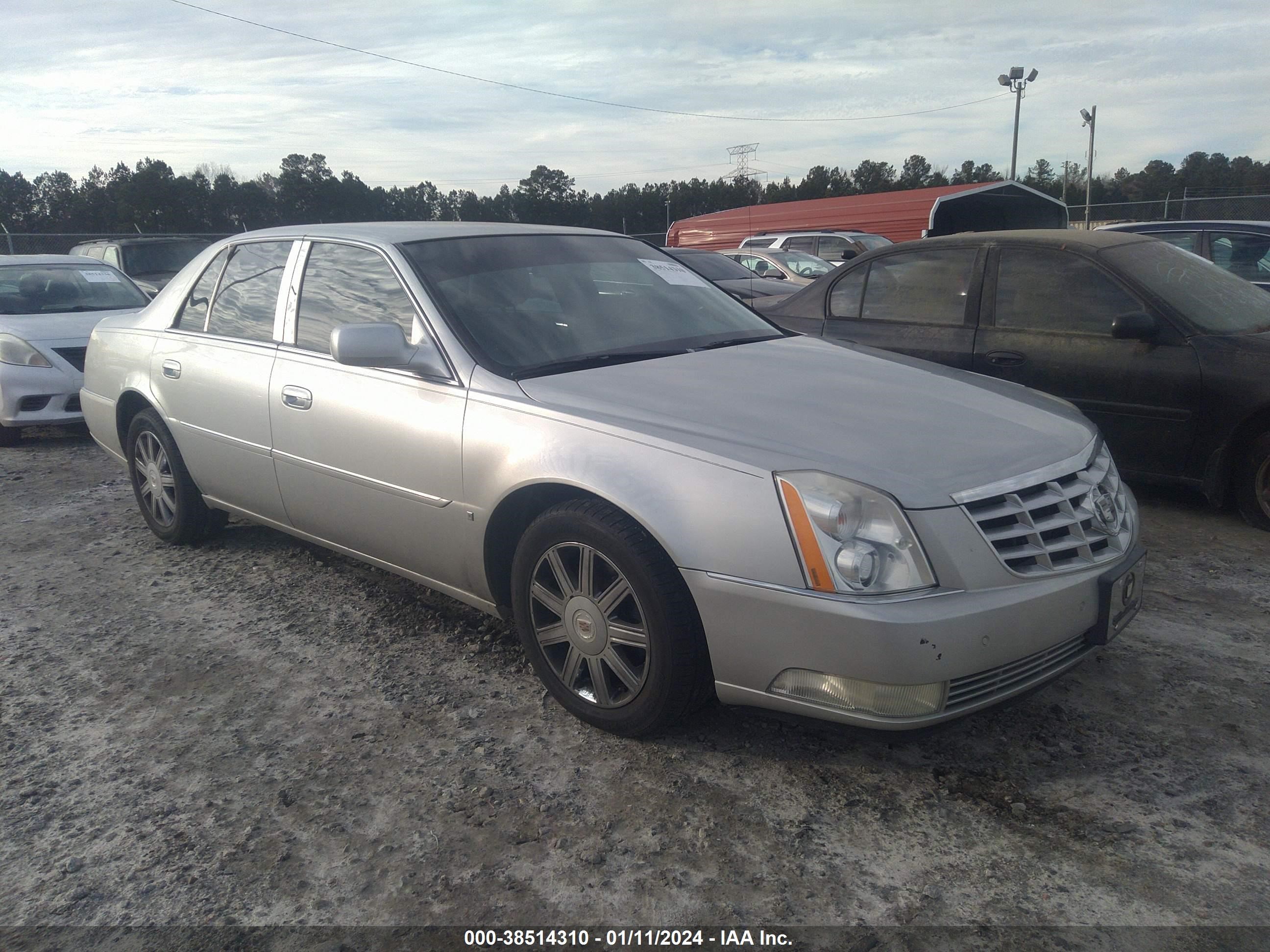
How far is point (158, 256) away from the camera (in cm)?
1325

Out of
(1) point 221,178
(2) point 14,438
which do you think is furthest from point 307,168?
(2) point 14,438

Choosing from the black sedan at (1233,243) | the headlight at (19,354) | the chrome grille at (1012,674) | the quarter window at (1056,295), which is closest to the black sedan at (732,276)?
the black sedan at (1233,243)

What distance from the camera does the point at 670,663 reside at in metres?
2.58

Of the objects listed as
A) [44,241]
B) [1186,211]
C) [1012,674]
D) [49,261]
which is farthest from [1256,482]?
[44,241]

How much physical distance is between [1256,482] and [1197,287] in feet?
3.76

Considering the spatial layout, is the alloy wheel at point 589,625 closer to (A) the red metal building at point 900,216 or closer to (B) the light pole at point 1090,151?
(A) the red metal building at point 900,216

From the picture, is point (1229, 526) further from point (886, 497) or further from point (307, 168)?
point (307, 168)

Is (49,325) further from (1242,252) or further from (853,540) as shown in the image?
(1242,252)

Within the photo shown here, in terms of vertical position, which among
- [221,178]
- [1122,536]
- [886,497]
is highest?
[221,178]

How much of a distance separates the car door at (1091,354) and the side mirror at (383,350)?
11.1ft

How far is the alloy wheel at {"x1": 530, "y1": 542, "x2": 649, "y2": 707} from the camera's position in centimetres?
272

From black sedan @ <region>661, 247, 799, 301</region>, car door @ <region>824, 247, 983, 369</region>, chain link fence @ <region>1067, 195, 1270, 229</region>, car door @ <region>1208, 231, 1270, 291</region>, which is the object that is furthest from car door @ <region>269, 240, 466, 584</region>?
chain link fence @ <region>1067, 195, 1270, 229</region>

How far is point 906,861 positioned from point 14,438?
792cm

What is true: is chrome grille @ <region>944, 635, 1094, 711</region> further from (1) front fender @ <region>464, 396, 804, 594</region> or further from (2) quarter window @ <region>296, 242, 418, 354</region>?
(2) quarter window @ <region>296, 242, 418, 354</region>
